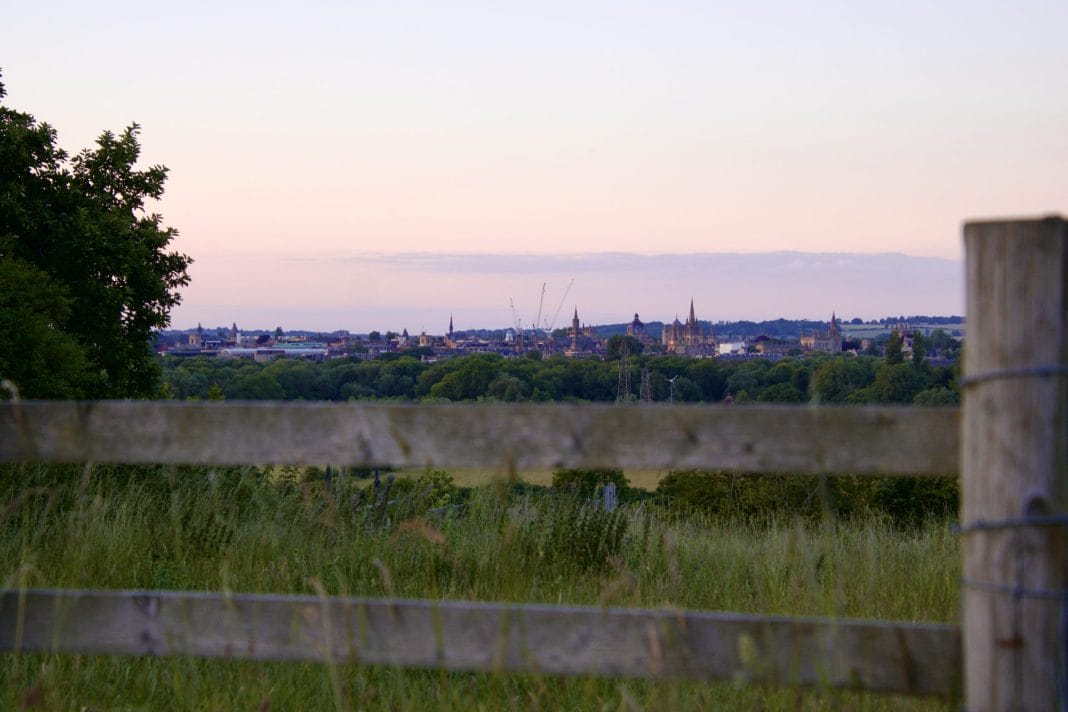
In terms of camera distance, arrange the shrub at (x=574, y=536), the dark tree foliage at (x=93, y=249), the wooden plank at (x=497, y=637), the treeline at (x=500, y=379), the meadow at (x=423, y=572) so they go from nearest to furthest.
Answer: the wooden plank at (x=497, y=637), the meadow at (x=423, y=572), the shrub at (x=574, y=536), the dark tree foliage at (x=93, y=249), the treeline at (x=500, y=379)

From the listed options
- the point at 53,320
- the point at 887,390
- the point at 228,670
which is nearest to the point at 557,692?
the point at 228,670

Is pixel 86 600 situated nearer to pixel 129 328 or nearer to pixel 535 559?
pixel 535 559

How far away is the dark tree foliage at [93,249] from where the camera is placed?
19094 mm

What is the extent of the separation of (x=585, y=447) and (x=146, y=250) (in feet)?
65.6

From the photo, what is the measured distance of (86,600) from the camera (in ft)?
9.96

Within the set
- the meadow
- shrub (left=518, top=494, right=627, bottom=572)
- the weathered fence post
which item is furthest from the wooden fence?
shrub (left=518, top=494, right=627, bottom=572)

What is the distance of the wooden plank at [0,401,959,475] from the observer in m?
2.67

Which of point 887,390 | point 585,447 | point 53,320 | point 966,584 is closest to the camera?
point 966,584

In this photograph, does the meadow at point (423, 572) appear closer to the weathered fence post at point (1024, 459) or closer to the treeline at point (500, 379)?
the weathered fence post at point (1024, 459)

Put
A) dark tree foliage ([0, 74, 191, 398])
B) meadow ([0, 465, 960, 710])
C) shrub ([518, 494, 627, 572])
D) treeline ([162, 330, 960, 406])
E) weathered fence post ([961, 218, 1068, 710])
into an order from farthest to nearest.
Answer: treeline ([162, 330, 960, 406]) → dark tree foliage ([0, 74, 191, 398]) → shrub ([518, 494, 627, 572]) → meadow ([0, 465, 960, 710]) → weathered fence post ([961, 218, 1068, 710])

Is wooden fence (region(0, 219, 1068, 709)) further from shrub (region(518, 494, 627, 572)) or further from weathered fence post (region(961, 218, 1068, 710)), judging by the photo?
shrub (region(518, 494, 627, 572))

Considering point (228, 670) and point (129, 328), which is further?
point (129, 328)

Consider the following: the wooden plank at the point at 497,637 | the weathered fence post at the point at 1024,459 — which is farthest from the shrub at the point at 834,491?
the weathered fence post at the point at 1024,459

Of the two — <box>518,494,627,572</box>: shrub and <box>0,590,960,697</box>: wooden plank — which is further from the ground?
<box>0,590,960,697</box>: wooden plank
